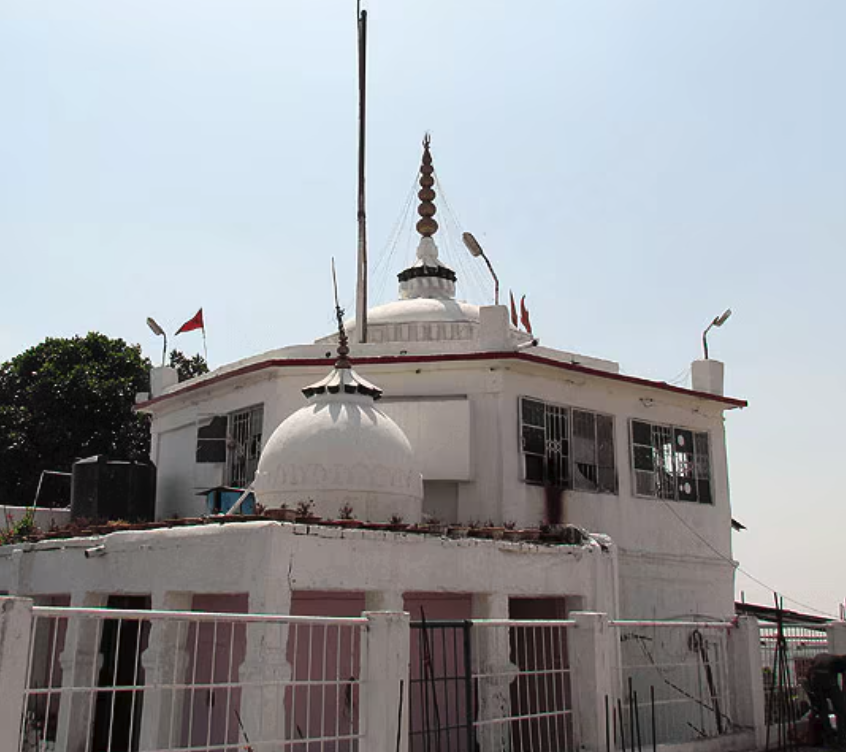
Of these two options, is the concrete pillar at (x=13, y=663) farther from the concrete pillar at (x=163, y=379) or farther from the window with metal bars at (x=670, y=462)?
the concrete pillar at (x=163, y=379)

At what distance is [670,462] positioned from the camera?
17.5 metres

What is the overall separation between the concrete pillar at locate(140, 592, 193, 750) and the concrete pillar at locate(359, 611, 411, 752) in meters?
3.83

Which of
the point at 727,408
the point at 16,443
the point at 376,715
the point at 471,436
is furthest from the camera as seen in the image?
the point at 16,443

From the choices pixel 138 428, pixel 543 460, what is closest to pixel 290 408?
pixel 543 460

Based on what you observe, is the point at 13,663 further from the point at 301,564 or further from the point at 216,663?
the point at 216,663

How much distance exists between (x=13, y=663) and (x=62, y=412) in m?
28.1

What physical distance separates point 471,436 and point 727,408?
20.7 ft

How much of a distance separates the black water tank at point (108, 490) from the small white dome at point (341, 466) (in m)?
5.28

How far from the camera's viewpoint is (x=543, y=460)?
617 inches

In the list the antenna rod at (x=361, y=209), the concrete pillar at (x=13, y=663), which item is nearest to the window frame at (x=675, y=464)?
the antenna rod at (x=361, y=209)

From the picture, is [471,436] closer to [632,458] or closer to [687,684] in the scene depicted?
[632,458]

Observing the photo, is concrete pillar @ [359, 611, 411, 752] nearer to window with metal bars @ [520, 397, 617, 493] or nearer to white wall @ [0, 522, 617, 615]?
white wall @ [0, 522, 617, 615]

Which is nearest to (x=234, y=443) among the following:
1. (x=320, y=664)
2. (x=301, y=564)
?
(x=320, y=664)

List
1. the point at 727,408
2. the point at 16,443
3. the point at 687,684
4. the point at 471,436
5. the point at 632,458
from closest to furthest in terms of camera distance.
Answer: the point at 687,684, the point at 471,436, the point at 632,458, the point at 727,408, the point at 16,443
